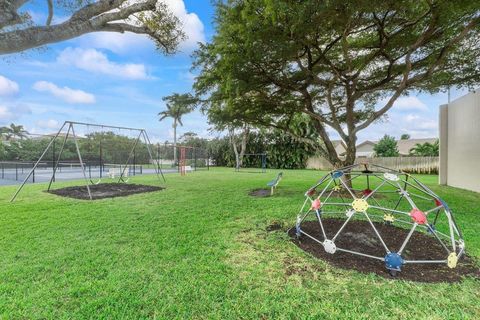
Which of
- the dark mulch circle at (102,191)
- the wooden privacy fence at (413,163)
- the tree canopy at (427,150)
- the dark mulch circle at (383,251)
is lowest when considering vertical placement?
the dark mulch circle at (383,251)

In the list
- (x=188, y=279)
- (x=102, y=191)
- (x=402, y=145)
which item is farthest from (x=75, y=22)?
(x=402, y=145)

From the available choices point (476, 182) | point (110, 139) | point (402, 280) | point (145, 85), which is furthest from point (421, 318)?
point (110, 139)

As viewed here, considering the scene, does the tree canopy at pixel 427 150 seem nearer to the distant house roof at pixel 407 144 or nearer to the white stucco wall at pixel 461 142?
the white stucco wall at pixel 461 142

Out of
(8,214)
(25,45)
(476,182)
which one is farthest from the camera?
(476,182)

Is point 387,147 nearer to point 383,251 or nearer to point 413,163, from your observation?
point 413,163

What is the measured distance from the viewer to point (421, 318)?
1.89 metres

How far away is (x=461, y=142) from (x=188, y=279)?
10.7 metres

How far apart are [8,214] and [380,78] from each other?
968 cm

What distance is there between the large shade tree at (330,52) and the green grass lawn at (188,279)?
11.7 feet

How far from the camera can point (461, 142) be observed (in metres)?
9.04

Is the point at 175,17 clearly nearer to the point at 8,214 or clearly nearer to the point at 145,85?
the point at 8,214

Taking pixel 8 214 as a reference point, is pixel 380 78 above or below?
above

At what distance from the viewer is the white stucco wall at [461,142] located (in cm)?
819

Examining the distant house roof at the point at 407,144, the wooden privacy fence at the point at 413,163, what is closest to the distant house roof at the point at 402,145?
the distant house roof at the point at 407,144
